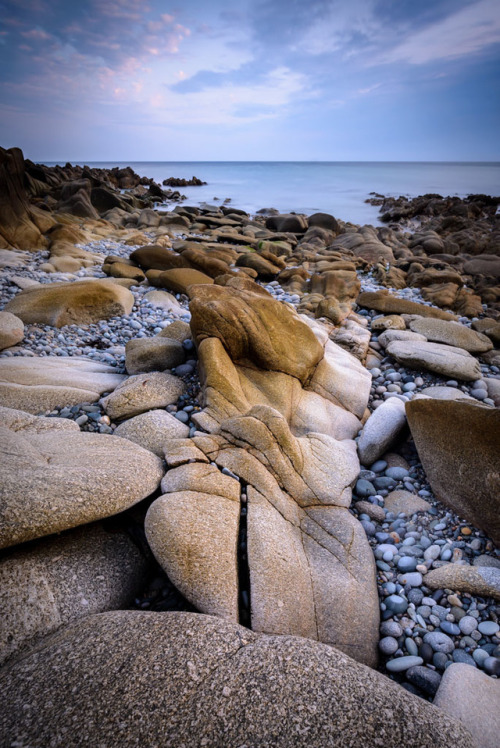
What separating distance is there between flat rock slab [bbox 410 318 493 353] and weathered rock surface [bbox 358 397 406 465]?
2.55 m

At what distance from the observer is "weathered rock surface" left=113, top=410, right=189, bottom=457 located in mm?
3291

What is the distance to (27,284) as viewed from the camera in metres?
6.91

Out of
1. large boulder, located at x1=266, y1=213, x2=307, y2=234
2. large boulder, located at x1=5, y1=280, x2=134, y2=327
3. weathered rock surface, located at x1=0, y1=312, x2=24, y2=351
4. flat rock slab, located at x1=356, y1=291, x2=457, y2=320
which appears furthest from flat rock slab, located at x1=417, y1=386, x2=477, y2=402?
large boulder, located at x1=266, y1=213, x2=307, y2=234

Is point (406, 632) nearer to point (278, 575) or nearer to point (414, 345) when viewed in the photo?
point (278, 575)

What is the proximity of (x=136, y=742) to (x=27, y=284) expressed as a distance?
7.39 m

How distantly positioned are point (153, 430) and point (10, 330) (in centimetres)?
299

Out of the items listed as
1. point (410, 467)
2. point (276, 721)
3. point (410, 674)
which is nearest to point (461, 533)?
point (410, 467)

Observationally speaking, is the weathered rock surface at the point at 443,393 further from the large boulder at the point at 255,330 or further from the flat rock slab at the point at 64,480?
the flat rock slab at the point at 64,480

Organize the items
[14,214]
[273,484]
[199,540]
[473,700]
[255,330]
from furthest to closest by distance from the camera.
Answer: [14,214] < [255,330] < [273,484] < [199,540] < [473,700]

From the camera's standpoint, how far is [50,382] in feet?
13.0

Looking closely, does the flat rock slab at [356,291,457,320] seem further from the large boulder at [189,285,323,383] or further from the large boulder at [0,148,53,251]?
the large boulder at [0,148,53,251]

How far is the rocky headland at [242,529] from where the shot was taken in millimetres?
1503

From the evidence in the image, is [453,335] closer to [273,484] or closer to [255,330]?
[255,330]

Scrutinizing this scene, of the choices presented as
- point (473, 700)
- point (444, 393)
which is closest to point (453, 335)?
point (444, 393)
